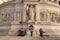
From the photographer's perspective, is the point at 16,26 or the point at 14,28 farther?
the point at 16,26

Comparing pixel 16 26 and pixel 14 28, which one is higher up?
pixel 16 26

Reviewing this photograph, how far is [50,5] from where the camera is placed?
43.5 feet

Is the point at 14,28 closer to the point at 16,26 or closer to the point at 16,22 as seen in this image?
the point at 16,26

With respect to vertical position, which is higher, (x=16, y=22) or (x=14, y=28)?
(x=16, y=22)

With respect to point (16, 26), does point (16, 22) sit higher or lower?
higher

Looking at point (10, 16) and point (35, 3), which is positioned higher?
point (35, 3)

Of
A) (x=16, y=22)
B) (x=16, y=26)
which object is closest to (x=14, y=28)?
(x=16, y=26)

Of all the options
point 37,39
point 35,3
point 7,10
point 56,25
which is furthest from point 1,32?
point 37,39

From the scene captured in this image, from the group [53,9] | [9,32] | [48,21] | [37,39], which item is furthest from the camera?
[53,9]

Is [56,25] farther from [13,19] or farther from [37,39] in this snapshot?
[37,39]

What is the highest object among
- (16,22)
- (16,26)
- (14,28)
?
(16,22)

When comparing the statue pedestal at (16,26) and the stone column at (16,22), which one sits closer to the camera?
the statue pedestal at (16,26)

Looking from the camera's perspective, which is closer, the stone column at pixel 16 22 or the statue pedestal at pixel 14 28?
the statue pedestal at pixel 14 28

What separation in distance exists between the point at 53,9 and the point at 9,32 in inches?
162
